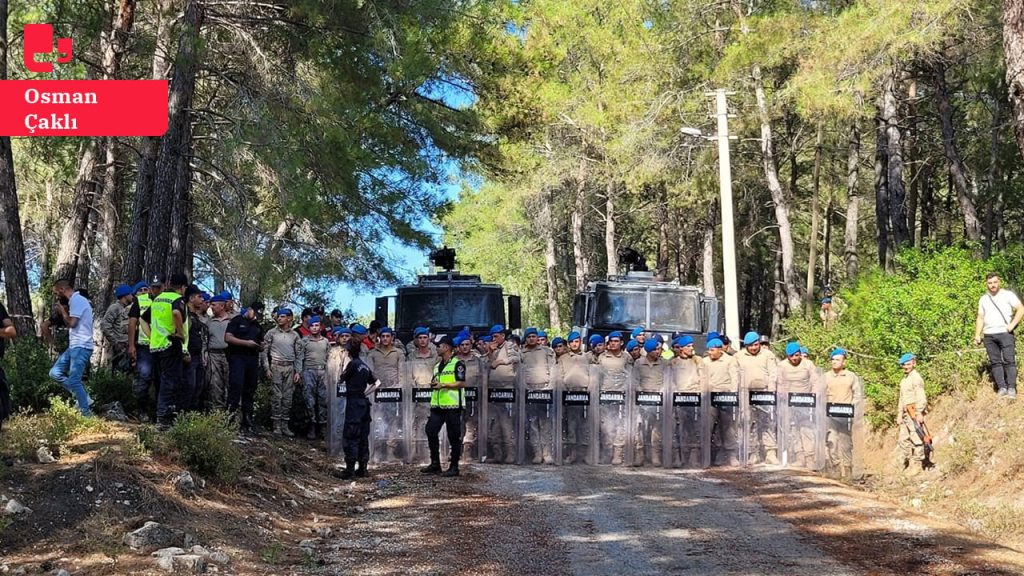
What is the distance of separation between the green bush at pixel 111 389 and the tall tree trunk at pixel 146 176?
5.72m

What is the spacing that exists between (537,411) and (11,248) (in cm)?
818

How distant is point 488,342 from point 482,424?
2035 millimetres

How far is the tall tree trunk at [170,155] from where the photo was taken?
18750mm

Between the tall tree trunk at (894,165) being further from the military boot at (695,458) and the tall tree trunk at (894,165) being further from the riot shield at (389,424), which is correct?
the riot shield at (389,424)

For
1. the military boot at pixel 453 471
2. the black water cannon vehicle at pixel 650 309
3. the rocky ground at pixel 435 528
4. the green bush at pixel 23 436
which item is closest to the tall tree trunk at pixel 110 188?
the black water cannon vehicle at pixel 650 309

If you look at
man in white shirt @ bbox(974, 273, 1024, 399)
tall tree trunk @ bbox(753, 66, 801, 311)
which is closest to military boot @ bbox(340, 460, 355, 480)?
man in white shirt @ bbox(974, 273, 1024, 399)

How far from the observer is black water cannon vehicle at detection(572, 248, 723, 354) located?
71.8 feet

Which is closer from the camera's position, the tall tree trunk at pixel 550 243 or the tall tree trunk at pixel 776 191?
the tall tree trunk at pixel 776 191

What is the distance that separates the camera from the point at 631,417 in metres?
17.0

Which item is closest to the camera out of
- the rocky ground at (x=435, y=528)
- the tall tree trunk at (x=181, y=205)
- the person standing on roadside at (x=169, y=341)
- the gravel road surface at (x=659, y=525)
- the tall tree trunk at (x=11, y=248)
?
the rocky ground at (x=435, y=528)

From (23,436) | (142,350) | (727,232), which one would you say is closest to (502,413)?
(142,350)

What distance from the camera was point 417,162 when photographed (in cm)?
2116

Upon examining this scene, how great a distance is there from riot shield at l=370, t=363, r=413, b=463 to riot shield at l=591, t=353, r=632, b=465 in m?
2.64

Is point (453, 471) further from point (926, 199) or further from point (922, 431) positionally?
point (926, 199)
